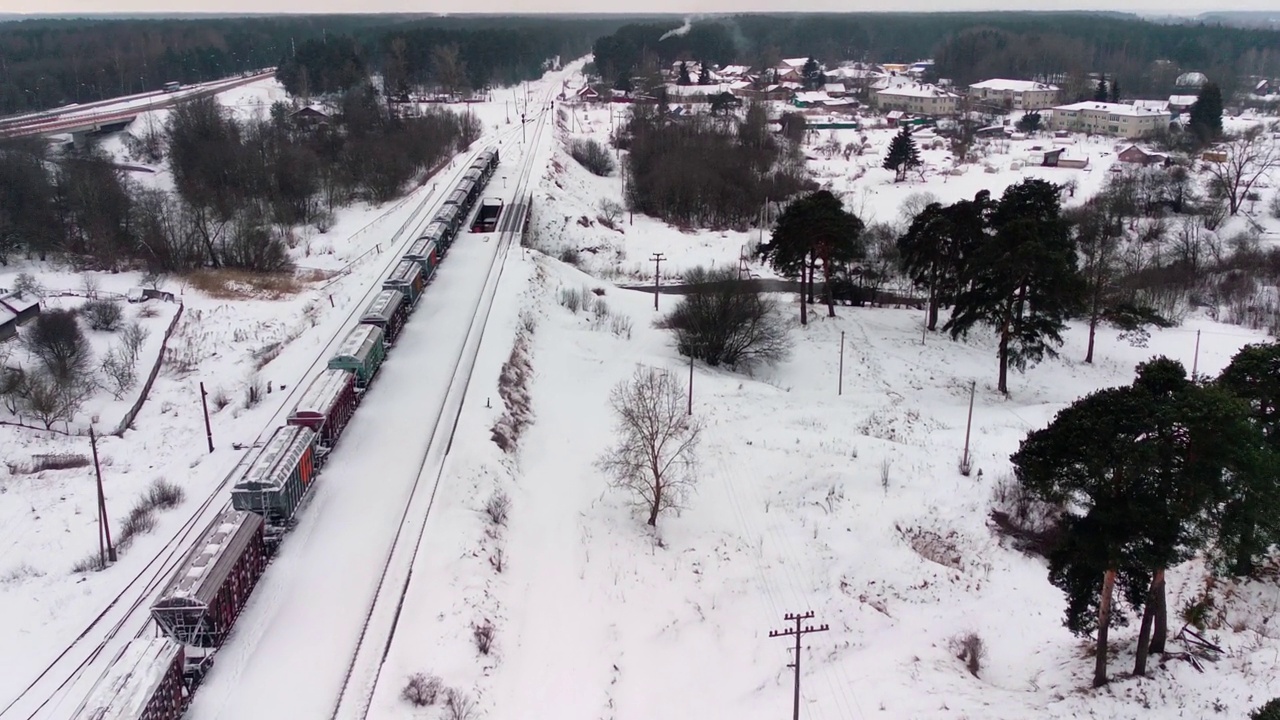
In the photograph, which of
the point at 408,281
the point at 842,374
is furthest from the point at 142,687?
the point at 842,374

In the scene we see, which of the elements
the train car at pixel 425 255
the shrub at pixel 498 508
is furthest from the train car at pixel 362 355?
the train car at pixel 425 255

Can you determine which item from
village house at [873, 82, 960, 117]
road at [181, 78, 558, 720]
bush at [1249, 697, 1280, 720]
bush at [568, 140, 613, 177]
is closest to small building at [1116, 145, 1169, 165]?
village house at [873, 82, 960, 117]

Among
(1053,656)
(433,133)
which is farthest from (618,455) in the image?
(433,133)

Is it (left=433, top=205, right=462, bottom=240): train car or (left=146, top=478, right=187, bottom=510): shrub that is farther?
(left=433, top=205, right=462, bottom=240): train car

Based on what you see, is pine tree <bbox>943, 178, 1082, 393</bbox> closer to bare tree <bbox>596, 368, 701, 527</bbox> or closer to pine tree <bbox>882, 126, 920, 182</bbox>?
bare tree <bbox>596, 368, 701, 527</bbox>

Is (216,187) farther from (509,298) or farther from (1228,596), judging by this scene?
(1228,596)

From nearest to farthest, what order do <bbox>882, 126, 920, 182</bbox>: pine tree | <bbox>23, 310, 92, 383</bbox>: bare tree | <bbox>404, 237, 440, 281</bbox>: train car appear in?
<bbox>23, 310, 92, 383</bbox>: bare tree
<bbox>404, 237, 440, 281</bbox>: train car
<bbox>882, 126, 920, 182</bbox>: pine tree

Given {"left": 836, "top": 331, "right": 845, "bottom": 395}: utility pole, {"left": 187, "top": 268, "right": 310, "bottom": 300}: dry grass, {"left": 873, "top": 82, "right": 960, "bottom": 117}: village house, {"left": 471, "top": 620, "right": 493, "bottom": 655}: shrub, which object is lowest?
{"left": 471, "top": 620, "right": 493, "bottom": 655}: shrub
